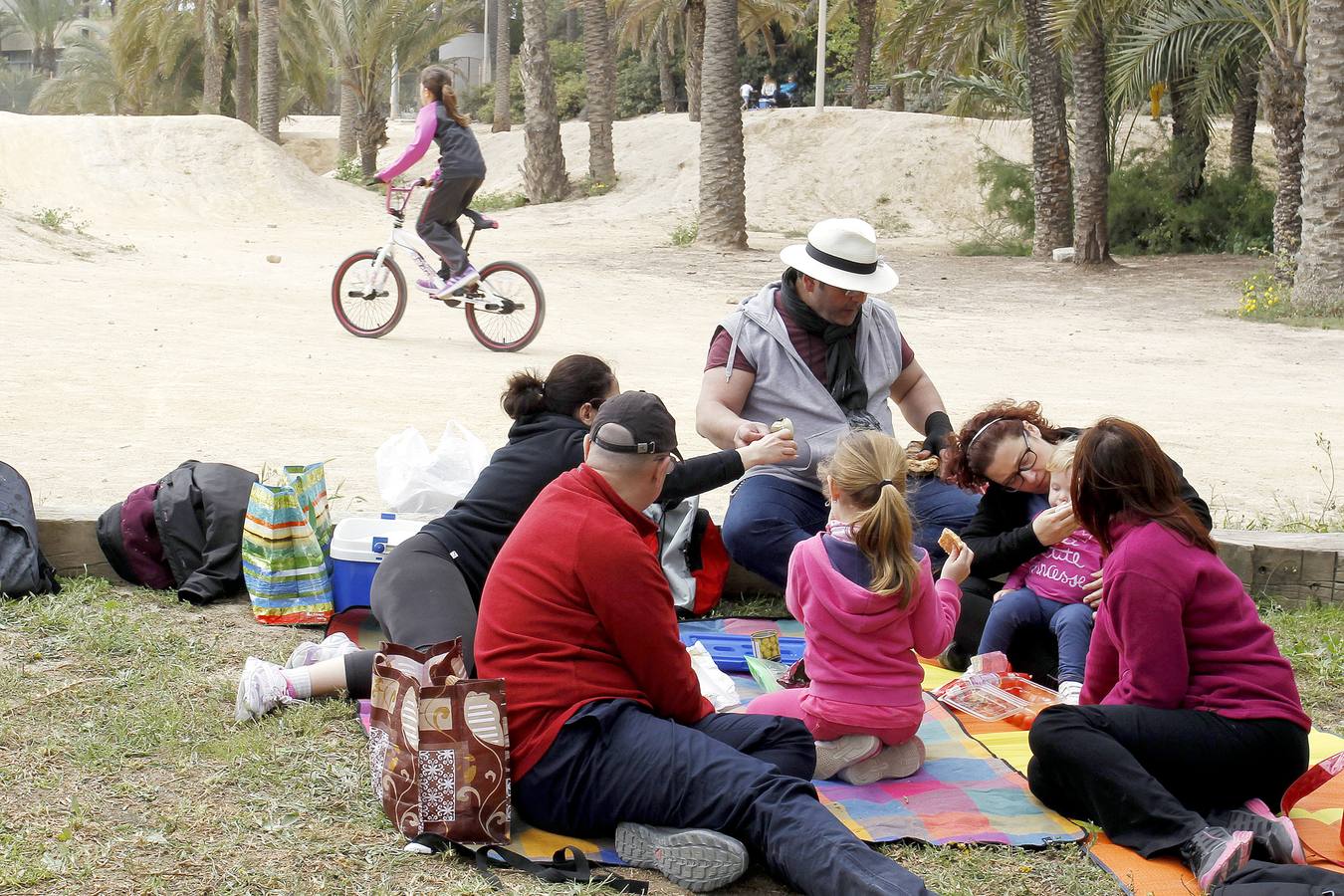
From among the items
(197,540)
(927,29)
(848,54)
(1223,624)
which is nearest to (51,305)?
(197,540)

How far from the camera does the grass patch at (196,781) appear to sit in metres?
2.88

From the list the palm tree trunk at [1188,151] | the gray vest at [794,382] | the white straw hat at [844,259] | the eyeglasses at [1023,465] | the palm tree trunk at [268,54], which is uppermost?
the palm tree trunk at [268,54]

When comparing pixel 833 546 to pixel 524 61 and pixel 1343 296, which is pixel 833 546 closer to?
pixel 1343 296

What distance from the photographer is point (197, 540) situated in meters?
4.83

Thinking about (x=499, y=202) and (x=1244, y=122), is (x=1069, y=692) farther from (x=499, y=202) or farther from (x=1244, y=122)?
(x=499, y=202)

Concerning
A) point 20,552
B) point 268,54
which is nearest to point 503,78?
point 268,54

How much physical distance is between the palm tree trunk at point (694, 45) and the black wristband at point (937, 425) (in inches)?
977

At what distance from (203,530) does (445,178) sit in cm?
586

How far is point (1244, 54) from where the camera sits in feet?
58.4

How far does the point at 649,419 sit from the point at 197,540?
7.77ft

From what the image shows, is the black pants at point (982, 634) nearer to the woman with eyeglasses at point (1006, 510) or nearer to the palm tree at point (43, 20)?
the woman with eyeglasses at point (1006, 510)

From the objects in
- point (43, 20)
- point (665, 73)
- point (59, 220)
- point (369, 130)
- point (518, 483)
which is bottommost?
point (518, 483)

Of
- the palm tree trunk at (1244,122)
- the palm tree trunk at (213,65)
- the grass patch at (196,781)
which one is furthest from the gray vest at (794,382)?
the palm tree trunk at (213,65)

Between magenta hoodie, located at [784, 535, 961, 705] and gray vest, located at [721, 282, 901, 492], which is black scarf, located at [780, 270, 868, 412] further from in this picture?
magenta hoodie, located at [784, 535, 961, 705]
